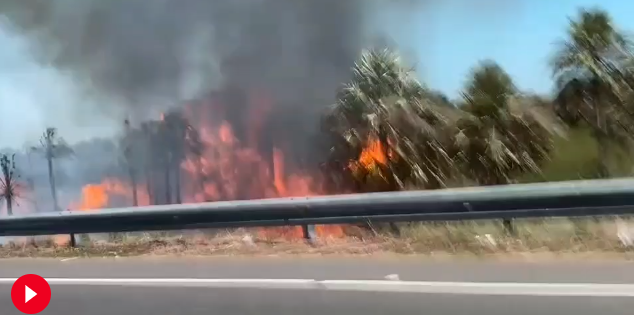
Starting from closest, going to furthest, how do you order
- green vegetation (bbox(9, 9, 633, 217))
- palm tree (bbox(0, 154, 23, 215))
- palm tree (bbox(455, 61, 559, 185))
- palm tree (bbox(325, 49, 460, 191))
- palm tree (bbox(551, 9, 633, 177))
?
palm tree (bbox(551, 9, 633, 177)) < green vegetation (bbox(9, 9, 633, 217)) < palm tree (bbox(455, 61, 559, 185)) < palm tree (bbox(325, 49, 460, 191)) < palm tree (bbox(0, 154, 23, 215))

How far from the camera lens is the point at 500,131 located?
5641mm

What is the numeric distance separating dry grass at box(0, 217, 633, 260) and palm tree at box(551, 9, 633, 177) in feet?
4.54

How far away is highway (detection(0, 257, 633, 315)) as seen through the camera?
3.01 m

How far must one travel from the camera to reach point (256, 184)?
678 cm

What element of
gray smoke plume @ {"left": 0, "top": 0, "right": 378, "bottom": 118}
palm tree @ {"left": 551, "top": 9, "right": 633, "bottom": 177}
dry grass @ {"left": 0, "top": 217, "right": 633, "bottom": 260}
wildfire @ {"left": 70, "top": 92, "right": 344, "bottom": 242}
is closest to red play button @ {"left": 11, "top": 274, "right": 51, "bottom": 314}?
dry grass @ {"left": 0, "top": 217, "right": 633, "bottom": 260}

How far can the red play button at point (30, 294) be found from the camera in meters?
3.49

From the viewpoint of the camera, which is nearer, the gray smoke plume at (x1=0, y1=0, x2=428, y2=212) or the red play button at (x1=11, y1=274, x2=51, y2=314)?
the red play button at (x1=11, y1=274, x2=51, y2=314)

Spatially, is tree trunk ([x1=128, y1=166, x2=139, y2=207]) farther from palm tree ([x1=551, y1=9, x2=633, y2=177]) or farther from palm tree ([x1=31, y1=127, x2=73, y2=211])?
palm tree ([x1=551, y1=9, x2=633, y2=177])

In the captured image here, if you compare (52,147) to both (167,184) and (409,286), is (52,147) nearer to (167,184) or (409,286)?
(167,184)

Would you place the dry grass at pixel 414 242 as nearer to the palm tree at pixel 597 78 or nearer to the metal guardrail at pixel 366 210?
the metal guardrail at pixel 366 210

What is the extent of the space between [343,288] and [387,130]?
2.97 metres

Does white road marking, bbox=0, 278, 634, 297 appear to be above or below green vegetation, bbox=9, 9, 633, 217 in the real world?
below

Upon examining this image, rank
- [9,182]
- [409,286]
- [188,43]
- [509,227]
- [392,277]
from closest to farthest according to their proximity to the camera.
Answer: [409,286], [392,277], [509,227], [9,182], [188,43]

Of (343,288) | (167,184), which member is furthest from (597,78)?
(167,184)
